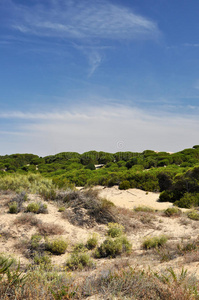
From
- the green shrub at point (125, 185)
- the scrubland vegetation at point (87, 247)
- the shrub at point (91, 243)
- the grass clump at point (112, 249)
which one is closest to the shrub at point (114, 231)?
the scrubland vegetation at point (87, 247)

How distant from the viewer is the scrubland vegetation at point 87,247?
3.84 m

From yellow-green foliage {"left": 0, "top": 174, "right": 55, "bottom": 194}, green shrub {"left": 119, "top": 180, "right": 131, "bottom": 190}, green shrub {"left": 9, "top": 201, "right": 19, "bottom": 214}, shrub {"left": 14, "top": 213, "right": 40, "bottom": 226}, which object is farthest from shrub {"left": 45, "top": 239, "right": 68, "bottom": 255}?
green shrub {"left": 119, "top": 180, "right": 131, "bottom": 190}

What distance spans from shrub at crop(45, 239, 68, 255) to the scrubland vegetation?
32 mm

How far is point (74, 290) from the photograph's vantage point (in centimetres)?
386

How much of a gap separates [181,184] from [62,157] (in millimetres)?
38904

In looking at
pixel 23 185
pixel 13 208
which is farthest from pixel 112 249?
pixel 23 185

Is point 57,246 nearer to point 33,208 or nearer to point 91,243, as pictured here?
point 91,243

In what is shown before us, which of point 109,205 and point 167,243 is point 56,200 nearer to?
point 109,205

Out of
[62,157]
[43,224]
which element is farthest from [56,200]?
[62,157]

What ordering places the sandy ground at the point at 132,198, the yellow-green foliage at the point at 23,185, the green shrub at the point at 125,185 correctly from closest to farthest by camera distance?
the yellow-green foliage at the point at 23,185 → the sandy ground at the point at 132,198 → the green shrub at the point at 125,185

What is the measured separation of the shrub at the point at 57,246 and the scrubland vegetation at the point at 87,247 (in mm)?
32

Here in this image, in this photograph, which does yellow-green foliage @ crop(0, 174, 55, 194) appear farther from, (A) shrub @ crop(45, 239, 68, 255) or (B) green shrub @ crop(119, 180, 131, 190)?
(B) green shrub @ crop(119, 180, 131, 190)

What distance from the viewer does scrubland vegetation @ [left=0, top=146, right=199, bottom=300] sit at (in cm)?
384

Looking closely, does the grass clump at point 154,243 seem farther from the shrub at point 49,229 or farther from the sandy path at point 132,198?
the sandy path at point 132,198
